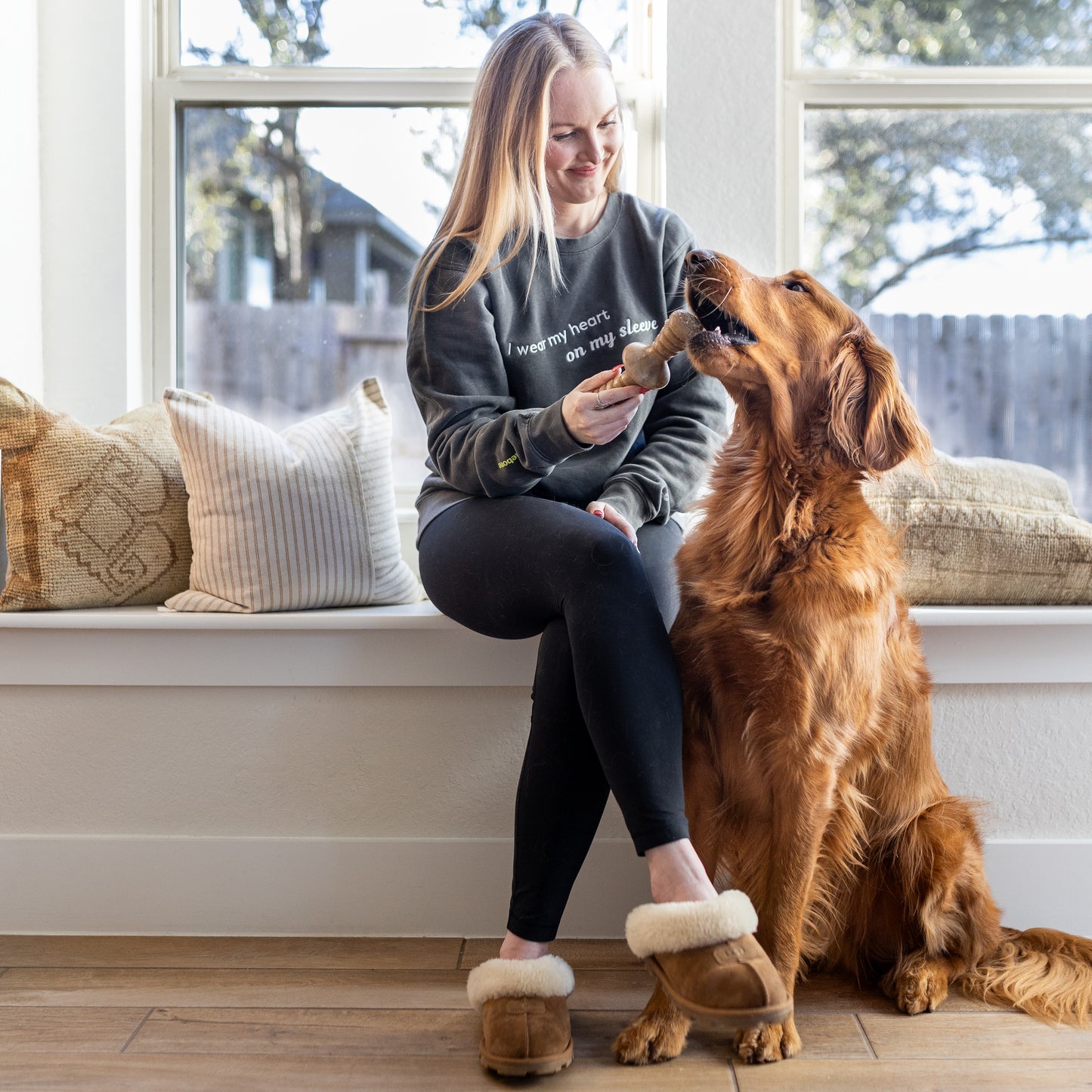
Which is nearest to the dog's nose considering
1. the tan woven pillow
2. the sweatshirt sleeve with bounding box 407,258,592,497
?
the sweatshirt sleeve with bounding box 407,258,592,497

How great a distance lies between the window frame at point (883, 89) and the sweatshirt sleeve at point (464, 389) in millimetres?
871

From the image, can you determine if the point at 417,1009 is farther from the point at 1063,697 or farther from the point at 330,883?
the point at 1063,697

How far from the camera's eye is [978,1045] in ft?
4.00

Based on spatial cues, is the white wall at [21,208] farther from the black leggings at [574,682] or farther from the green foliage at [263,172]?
the black leggings at [574,682]

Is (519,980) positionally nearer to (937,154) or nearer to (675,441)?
(675,441)

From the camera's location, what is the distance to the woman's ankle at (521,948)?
119 cm

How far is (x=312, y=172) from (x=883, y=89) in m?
1.18

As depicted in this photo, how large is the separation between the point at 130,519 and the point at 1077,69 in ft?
6.60

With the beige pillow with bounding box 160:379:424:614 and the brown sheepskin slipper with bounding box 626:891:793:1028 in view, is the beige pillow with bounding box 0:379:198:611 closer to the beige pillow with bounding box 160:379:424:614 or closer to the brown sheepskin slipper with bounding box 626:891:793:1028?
the beige pillow with bounding box 160:379:424:614

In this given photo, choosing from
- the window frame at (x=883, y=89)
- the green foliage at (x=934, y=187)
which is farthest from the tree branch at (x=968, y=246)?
the window frame at (x=883, y=89)

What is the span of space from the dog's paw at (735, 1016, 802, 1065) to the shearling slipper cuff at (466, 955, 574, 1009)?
8.3 inches

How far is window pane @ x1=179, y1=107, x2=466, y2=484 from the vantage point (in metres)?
2.09

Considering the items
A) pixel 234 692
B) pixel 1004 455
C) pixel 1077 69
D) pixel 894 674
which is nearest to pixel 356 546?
pixel 234 692

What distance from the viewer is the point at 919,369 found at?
2.11 m
